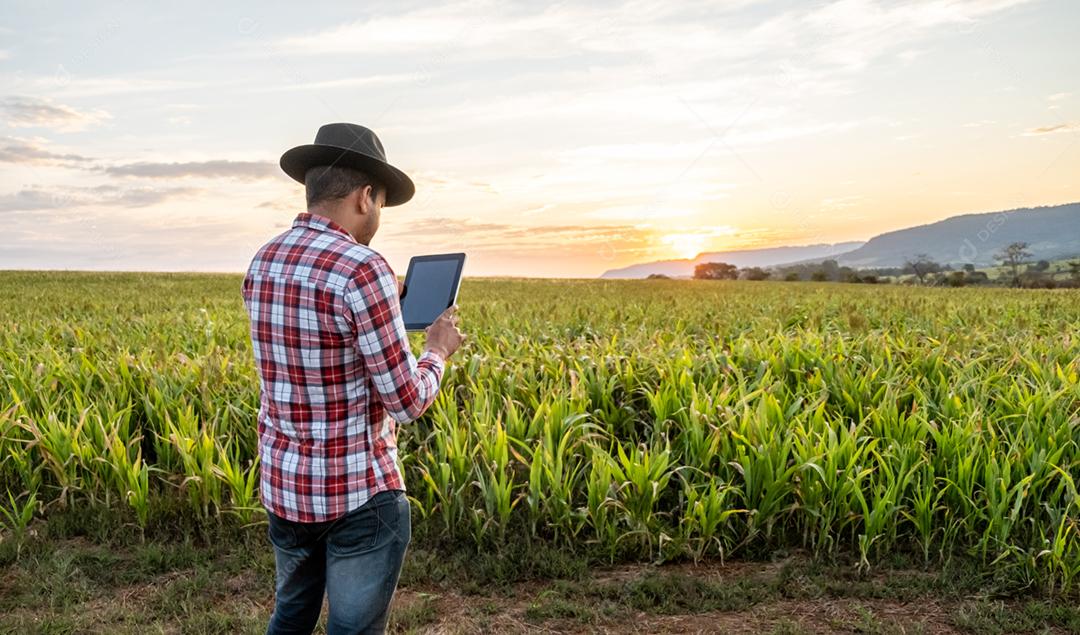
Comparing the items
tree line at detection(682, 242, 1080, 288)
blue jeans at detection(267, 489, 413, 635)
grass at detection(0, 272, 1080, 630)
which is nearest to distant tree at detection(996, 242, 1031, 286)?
tree line at detection(682, 242, 1080, 288)

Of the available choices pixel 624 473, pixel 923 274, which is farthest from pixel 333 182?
pixel 923 274

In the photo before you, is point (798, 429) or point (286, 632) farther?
point (798, 429)

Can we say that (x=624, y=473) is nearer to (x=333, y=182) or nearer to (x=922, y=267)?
(x=333, y=182)

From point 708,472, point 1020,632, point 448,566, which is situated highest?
point 708,472

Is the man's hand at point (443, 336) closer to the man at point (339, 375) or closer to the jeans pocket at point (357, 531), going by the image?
the man at point (339, 375)

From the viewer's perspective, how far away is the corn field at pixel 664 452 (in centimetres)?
534

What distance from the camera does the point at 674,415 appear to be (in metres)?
6.80

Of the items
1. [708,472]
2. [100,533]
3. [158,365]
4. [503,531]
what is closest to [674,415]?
[708,472]

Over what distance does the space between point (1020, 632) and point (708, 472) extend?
2.12 metres

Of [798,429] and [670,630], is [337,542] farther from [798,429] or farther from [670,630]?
[798,429]

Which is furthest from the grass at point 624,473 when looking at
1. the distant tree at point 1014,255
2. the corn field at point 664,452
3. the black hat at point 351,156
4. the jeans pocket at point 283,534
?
the distant tree at point 1014,255

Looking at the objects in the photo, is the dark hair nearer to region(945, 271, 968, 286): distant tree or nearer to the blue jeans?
the blue jeans

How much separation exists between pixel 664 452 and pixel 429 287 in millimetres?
2741

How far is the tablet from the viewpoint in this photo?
3.28m
